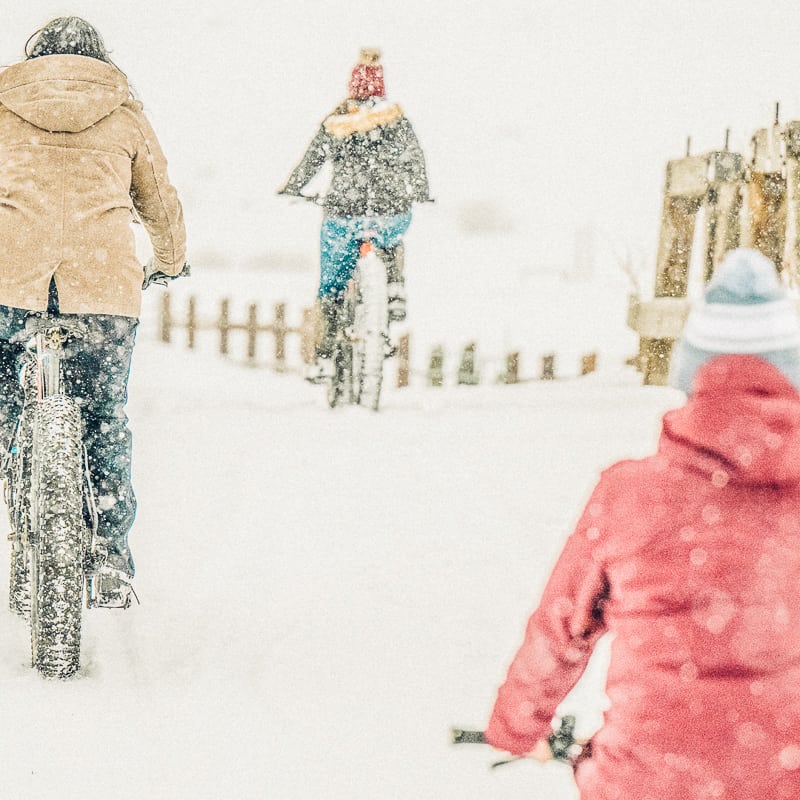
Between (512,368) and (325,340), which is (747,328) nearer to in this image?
(325,340)

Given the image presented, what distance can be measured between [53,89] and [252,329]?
928 cm

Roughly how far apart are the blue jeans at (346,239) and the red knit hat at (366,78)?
66 centimetres

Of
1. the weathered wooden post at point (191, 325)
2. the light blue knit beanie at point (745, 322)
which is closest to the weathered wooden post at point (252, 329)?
the weathered wooden post at point (191, 325)

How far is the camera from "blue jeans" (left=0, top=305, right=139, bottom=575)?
2.89 meters

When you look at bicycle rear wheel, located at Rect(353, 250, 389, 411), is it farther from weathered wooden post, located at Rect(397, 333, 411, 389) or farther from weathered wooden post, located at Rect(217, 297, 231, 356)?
weathered wooden post, located at Rect(217, 297, 231, 356)

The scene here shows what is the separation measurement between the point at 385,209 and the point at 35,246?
355 cm

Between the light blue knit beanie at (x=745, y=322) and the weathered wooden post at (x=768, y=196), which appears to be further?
the weathered wooden post at (x=768, y=196)

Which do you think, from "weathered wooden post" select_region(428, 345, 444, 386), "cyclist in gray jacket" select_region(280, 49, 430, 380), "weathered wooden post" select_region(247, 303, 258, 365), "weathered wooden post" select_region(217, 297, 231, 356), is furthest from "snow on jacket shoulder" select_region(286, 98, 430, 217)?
"weathered wooden post" select_region(217, 297, 231, 356)

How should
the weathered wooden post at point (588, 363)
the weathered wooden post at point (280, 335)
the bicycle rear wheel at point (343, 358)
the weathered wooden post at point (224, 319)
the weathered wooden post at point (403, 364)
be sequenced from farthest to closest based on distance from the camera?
the weathered wooden post at point (224, 319), the weathered wooden post at point (280, 335), the weathered wooden post at point (588, 363), the weathered wooden post at point (403, 364), the bicycle rear wheel at point (343, 358)

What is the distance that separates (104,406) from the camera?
9.62ft

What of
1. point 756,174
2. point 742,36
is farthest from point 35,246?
point 742,36

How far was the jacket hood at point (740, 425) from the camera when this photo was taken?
1393 mm

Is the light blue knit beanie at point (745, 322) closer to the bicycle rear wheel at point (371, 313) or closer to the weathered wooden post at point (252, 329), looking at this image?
the bicycle rear wheel at point (371, 313)

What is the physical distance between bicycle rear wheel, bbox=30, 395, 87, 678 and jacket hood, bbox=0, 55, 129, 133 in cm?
73
